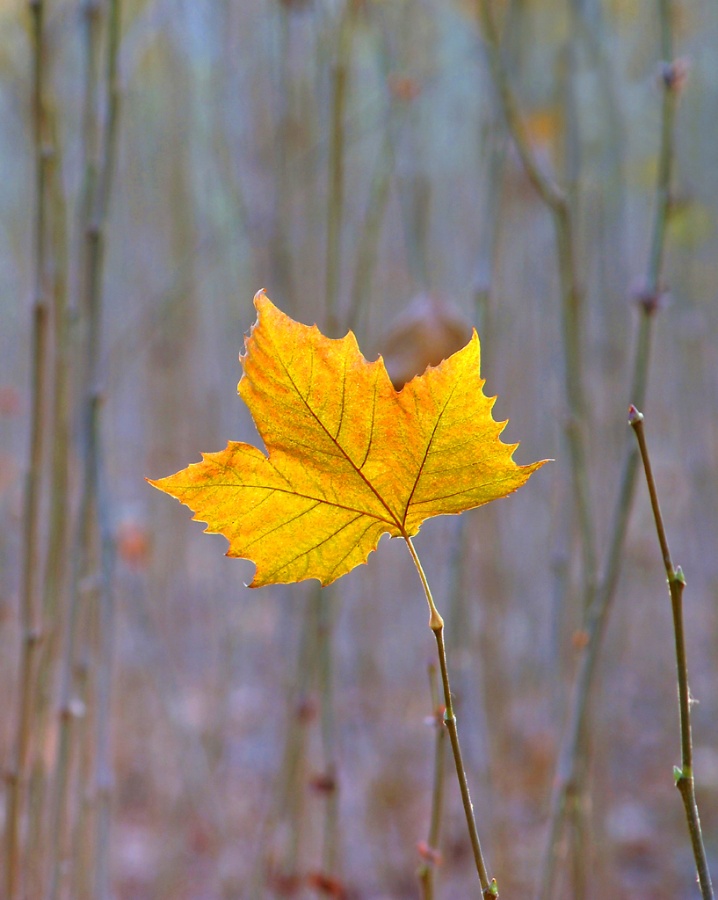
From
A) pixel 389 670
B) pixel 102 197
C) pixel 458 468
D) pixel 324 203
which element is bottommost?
pixel 458 468

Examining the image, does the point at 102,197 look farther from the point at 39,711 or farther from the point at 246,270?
the point at 246,270

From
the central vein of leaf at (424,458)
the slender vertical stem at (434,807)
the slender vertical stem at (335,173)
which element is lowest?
the slender vertical stem at (434,807)

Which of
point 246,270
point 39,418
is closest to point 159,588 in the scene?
point 246,270

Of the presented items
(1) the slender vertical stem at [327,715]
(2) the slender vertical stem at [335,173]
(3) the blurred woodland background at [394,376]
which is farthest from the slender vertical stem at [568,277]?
(1) the slender vertical stem at [327,715]

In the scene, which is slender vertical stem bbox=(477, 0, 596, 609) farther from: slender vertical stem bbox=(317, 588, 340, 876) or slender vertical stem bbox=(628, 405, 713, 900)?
slender vertical stem bbox=(628, 405, 713, 900)

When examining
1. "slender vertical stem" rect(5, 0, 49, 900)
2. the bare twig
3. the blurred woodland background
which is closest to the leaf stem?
the blurred woodland background

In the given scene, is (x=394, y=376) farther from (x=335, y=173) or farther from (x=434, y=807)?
(x=434, y=807)

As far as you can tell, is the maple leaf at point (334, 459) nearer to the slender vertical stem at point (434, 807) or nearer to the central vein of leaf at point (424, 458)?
the central vein of leaf at point (424, 458)
